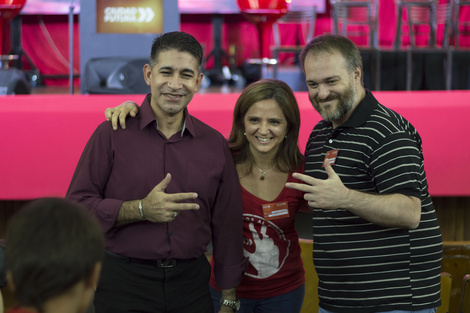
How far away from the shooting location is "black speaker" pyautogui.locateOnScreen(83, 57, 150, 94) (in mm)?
4215

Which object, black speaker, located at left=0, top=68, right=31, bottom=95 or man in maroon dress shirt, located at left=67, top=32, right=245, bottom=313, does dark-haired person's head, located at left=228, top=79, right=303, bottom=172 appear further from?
black speaker, located at left=0, top=68, right=31, bottom=95

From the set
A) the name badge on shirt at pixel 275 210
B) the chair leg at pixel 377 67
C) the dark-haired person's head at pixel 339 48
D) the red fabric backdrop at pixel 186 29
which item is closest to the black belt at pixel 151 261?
the name badge on shirt at pixel 275 210

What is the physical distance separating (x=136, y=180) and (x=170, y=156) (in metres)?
0.13

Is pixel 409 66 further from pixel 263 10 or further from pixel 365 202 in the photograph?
pixel 365 202

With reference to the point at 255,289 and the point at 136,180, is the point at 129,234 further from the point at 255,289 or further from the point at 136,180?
the point at 255,289

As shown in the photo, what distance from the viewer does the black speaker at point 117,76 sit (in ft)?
13.8

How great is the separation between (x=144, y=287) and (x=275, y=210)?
0.50 m

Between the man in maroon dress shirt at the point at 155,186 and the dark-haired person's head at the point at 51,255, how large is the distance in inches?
30.5

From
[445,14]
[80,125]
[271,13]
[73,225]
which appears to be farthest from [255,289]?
[445,14]

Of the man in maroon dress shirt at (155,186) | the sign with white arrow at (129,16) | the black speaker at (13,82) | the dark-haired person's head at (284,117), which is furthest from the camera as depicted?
the sign with white arrow at (129,16)

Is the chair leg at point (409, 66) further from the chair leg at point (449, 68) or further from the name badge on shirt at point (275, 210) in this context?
the name badge on shirt at point (275, 210)

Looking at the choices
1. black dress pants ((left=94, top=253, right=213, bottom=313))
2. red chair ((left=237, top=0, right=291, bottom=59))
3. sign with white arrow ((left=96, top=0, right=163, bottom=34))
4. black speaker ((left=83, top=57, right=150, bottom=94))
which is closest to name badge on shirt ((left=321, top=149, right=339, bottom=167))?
black dress pants ((left=94, top=253, right=213, bottom=313))

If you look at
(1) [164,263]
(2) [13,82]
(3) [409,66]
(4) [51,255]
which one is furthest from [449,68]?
(4) [51,255]

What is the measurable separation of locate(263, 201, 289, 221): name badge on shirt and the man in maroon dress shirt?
16 cm
